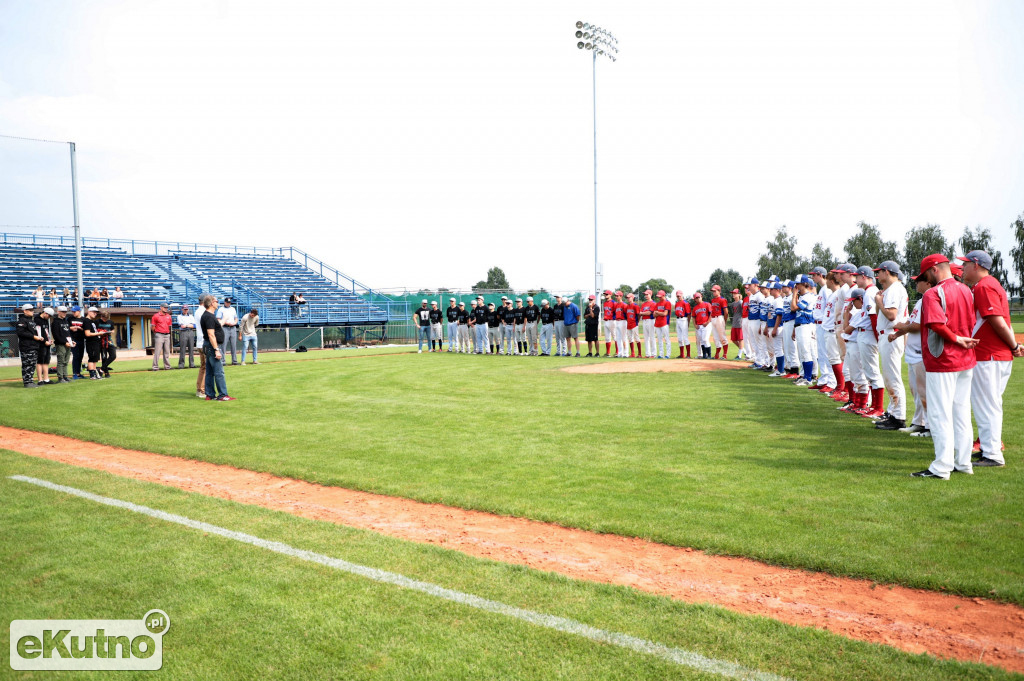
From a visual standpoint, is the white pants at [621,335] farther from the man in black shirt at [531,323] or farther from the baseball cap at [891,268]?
the baseball cap at [891,268]

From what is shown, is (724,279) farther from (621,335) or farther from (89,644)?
(89,644)

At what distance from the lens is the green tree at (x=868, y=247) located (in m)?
64.4

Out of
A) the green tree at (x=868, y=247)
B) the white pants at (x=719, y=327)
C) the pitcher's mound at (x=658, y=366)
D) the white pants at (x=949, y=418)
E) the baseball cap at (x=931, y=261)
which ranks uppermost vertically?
the green tree at (x=868, y=247)

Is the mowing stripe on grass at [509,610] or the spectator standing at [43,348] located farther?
the spectator standing at [43,348]

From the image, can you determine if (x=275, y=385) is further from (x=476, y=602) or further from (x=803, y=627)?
(x=803, y=627)

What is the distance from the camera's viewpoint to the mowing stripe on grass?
2.99 meters

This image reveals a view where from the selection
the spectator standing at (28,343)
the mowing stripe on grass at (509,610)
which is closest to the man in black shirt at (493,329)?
the spectator standing at (28,343)

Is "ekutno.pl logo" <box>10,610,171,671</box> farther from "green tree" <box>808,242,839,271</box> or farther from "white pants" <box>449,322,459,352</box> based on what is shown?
"green tree" <box>808,242,839,271</box>

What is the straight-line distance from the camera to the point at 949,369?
6078mm

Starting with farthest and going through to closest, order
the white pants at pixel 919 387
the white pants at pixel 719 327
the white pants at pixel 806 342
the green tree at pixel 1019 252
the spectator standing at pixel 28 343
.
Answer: the green tree at pixel 1019 252 → the white pants at pixel 719 327 → the spectator standing at pixel 28 343 → the white pants at pixel 806 342 → the white pants at pixel 919 387

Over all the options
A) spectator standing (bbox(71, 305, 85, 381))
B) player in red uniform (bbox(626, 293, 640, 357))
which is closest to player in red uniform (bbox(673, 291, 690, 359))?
player in red uniform (bbox(626, 293, 640, 357))

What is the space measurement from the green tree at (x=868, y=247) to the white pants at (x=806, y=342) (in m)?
58.2

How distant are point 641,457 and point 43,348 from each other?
604 inches

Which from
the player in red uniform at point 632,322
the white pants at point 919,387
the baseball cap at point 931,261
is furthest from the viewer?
the player in red uniform at point 632,322
